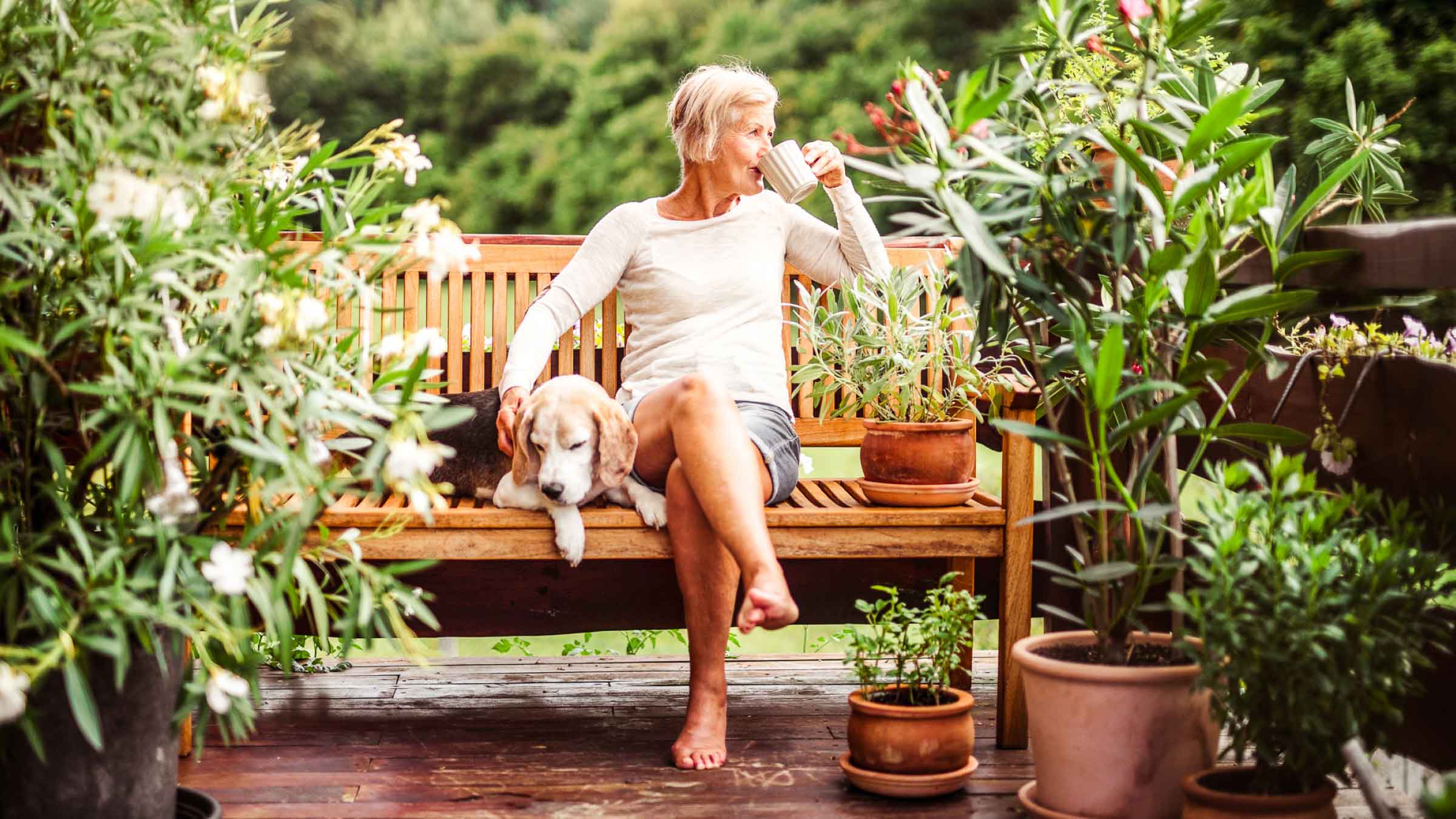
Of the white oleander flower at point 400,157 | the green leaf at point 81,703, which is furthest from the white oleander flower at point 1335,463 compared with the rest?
the green leaf at point 81,703

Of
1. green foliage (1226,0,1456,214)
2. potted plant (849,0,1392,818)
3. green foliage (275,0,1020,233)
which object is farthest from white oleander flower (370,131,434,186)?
green foliage (275,0,1020,233)

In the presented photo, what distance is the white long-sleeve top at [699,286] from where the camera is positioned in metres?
2.86

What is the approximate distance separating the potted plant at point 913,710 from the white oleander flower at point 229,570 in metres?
1.05

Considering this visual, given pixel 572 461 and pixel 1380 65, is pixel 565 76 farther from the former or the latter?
pixel 572 461

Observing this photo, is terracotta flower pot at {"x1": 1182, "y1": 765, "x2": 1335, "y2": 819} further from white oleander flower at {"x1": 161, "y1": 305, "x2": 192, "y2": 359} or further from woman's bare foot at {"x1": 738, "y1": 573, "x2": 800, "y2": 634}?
white oleander flower at {"x1": 161, "y1": 305, "x2": 192, "y2": 359}

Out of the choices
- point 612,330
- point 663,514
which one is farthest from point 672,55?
point 663,514

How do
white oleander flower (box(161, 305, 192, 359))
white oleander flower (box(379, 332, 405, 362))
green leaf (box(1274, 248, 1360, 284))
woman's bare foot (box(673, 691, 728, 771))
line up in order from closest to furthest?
white oleander flower (box(161, 305, 192, 359))
white oleander flower (box(379, 332, 405, 362))
green leaf (box(1274, 248, 1360, 284))
woman's bare foot (box(673, 691, 728, 771))

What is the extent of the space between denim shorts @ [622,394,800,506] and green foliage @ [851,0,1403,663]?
0.57 meters

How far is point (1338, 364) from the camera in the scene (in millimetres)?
2256

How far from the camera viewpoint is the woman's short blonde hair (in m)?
2.89

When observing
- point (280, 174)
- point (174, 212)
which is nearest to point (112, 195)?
point (174, 212)

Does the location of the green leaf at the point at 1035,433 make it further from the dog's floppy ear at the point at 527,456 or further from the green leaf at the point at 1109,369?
the dog's floppy ear at the point at 527,456

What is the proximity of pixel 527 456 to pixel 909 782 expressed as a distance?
963mm

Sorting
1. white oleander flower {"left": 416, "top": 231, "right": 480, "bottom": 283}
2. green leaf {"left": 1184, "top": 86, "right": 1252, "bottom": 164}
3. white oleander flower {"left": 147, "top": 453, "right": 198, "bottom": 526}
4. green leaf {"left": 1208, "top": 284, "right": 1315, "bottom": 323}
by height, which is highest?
green leaf {"left": 1184, "top": 86, "right": 1252, "bottom": 164}
